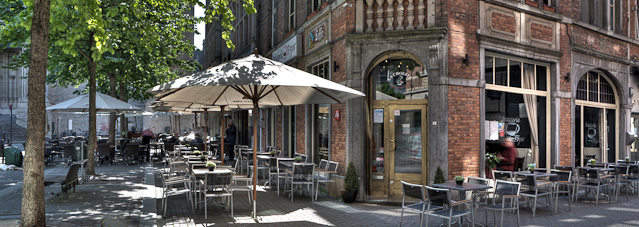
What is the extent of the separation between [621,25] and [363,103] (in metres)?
10.3

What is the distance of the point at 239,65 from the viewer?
641cm

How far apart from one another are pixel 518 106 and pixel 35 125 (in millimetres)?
9979

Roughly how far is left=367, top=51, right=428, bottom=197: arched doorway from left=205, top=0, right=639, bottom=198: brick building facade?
2 centimetres

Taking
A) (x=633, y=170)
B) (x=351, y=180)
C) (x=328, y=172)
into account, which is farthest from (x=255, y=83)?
(x=633, y=170)

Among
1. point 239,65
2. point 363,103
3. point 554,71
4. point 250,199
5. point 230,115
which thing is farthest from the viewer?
point 230,115

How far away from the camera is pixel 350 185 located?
8805 mm

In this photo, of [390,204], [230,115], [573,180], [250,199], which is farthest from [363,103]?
[230,115]

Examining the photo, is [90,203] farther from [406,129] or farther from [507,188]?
[507,188]

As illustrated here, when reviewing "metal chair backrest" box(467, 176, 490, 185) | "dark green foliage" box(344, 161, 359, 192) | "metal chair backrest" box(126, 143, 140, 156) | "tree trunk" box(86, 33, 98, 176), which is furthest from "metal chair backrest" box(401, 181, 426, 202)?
"metal chair backrest" box(126, 143, 140, 156)

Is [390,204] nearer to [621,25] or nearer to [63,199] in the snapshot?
[63,199]

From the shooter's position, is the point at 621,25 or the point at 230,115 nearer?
the point at 621,25

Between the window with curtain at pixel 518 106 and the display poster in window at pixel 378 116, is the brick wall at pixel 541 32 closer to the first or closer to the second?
the window with curtain at pixel 518 106

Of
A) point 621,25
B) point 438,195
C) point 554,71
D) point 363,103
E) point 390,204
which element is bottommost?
point 390,204

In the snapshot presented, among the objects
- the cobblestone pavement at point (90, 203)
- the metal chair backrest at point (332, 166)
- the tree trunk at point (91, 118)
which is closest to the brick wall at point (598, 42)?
the metal chair backrest at point (332, 166)
